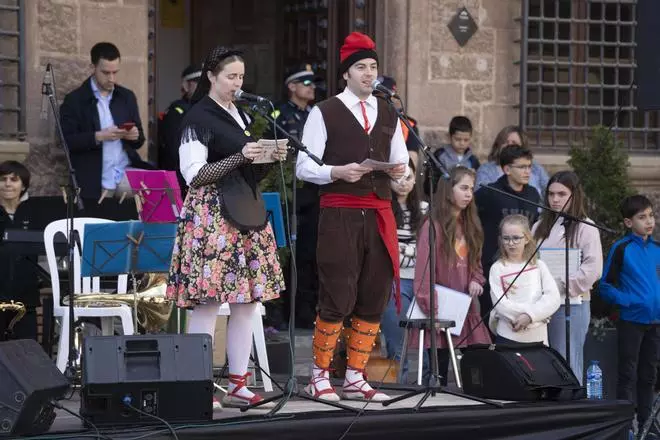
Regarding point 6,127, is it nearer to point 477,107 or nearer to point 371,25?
point 371,25

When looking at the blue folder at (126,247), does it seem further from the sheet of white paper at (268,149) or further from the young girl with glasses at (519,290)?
the young girl with glasses at (519,290)

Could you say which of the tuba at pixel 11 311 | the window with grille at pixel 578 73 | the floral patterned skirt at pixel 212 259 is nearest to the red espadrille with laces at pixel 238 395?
the floral patterned skirt at pixel 212 259

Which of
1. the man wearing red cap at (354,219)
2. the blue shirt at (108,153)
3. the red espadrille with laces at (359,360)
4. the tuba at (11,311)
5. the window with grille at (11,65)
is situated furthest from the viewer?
the window with grille at (11,65)

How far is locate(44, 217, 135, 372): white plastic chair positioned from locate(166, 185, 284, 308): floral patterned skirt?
1275mm

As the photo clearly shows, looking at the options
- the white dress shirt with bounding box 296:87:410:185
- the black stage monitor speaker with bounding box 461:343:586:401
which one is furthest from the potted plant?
the white dress shirt with bounding box 296:87:410:185

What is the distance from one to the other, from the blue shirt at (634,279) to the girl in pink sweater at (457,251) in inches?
38.1

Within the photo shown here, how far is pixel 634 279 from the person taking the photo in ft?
31.7

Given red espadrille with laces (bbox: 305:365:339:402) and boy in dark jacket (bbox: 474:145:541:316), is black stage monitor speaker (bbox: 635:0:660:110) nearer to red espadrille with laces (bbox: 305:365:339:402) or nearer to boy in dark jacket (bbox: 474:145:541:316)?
boy in dark jacket (bbox: 474:145:541:316)

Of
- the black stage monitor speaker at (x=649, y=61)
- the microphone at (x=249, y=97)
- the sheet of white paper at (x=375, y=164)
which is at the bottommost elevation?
the sheet of white paper at (x=375, y=164)

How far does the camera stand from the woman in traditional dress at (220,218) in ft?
24.1

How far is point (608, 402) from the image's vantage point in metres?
8.05

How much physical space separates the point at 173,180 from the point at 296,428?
2.00 meters

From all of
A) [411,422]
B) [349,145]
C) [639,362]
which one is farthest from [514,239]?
[411,422]

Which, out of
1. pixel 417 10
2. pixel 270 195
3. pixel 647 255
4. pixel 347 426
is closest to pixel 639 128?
pixel 417 10
